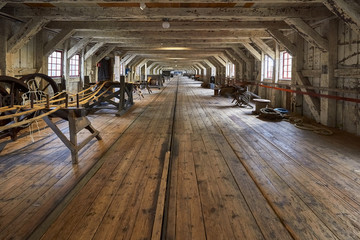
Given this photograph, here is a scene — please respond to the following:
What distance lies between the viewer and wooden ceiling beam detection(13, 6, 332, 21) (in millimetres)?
7059

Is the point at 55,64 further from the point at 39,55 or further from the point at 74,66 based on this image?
the point at 74,66

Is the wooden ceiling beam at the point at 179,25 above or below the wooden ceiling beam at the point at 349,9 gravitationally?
above

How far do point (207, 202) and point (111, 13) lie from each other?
592 centimetres

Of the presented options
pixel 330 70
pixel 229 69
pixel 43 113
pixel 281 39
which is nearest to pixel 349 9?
pixel 330 70

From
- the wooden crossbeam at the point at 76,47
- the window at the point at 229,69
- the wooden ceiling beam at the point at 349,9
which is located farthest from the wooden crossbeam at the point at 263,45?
the window at the point at 229,69

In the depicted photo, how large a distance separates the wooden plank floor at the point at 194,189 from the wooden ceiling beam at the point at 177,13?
3271 millimetres

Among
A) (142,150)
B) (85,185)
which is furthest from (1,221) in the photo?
(142,150)

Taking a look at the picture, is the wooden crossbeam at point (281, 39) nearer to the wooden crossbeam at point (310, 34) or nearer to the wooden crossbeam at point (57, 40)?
the wooden crossbeam at point (310, 34)

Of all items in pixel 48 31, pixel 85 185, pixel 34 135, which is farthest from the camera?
pixel 48 31

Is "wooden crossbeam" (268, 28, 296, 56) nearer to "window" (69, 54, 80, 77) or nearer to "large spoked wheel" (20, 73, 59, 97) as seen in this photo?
"large spoked wheel" (20, 73, 59, 97)

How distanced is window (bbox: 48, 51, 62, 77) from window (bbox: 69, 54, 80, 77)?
42.2 inches

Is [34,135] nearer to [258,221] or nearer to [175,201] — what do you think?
[175,201]

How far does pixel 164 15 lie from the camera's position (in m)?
7.15

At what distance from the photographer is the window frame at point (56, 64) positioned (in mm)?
10071
